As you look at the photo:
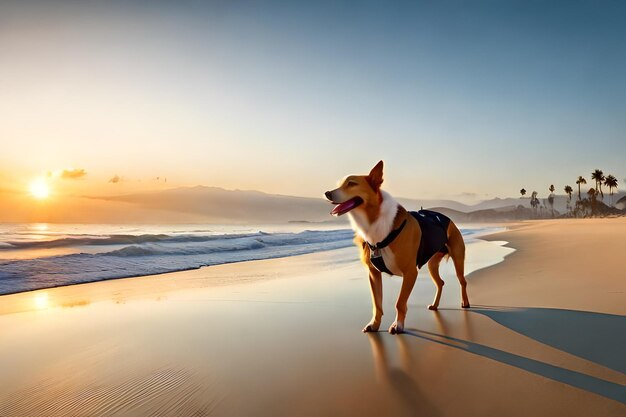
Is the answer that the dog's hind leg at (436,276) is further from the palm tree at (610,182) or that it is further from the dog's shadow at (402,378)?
the palm tree at (610,182)

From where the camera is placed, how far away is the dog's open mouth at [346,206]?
4.00 meters

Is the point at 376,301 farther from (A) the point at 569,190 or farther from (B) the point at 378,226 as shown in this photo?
(A) the point at 569,190

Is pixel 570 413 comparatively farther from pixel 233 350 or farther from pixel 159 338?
pixel 159 338

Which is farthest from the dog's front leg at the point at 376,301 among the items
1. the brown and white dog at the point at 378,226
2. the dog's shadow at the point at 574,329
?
the dog's shadow at the point at 574,329

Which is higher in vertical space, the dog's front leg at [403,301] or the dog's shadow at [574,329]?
the dog's front leg at [403,301]

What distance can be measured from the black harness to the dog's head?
18.0 inches

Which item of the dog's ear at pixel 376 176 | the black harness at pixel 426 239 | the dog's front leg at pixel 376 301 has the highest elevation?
the dog's ear at pixel 376 176

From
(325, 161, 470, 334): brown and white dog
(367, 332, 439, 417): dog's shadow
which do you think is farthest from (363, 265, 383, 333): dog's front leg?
(367, 332, 439, 417): dog's shadow

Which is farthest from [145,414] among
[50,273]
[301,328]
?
[50,273]

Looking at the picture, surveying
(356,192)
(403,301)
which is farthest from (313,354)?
(356,192)

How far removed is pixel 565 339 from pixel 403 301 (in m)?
1.51

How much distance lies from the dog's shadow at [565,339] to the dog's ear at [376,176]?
1586mm

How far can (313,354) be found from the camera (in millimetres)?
3426

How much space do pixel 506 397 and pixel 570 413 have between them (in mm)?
345
